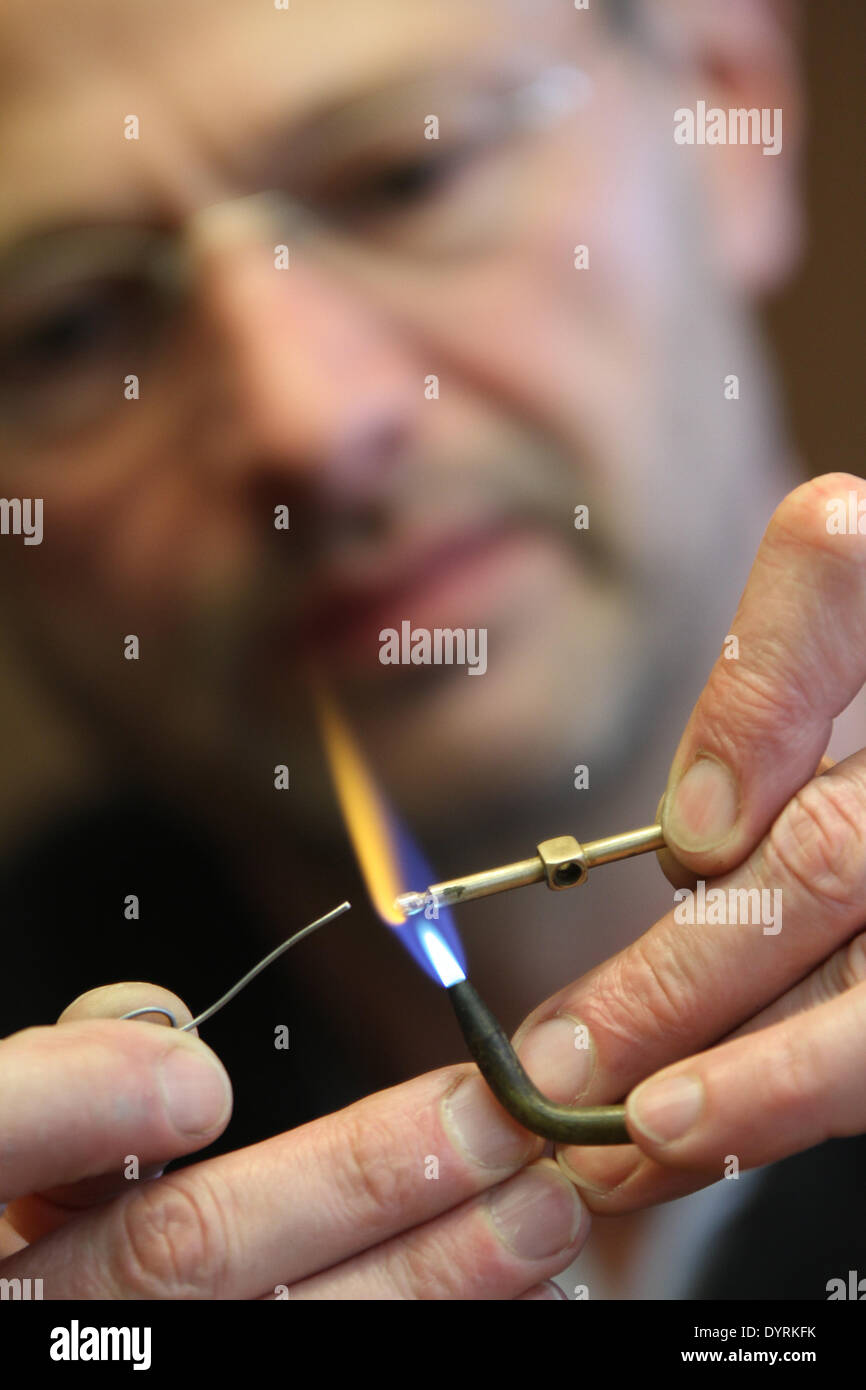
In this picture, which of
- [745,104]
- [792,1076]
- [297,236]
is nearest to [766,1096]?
[792,1076]

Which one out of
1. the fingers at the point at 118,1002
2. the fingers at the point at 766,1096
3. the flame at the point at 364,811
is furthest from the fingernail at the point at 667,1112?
the fingers at the point at 118,1002

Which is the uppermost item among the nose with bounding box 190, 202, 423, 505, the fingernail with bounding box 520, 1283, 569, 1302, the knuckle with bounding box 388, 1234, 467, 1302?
the nose with bounding box 190, 202, 423, 505

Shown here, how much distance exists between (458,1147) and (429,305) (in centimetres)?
93

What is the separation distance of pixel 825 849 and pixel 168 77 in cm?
100

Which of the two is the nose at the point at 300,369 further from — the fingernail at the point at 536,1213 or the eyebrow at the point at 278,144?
the fingernail at the point at 536,1213

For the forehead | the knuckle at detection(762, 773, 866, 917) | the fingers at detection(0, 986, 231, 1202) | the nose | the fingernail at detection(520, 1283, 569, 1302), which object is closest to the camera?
the fingers at detection(0, 986, 231, 1202)

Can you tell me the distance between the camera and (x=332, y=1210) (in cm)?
71

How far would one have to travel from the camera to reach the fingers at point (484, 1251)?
722mm

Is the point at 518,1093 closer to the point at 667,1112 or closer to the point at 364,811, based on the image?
the point at 667,1112

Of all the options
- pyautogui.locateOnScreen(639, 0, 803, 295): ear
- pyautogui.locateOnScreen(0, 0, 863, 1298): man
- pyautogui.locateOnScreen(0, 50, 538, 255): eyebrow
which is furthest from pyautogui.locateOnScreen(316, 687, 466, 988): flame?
pyautogui.locateOnScreen(639, 0, 803, 295): ear

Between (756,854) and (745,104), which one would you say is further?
(745,104)

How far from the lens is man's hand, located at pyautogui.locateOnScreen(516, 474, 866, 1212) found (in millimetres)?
714

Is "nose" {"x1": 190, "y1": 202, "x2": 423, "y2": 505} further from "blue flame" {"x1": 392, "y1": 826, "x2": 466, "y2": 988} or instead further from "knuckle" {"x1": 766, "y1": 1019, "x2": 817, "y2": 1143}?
"knuckle" {"x1": 766, "y1": 1019, "x2": 817, "y2": 1143}

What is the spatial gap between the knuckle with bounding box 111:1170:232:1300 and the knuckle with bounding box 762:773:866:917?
485 mm
